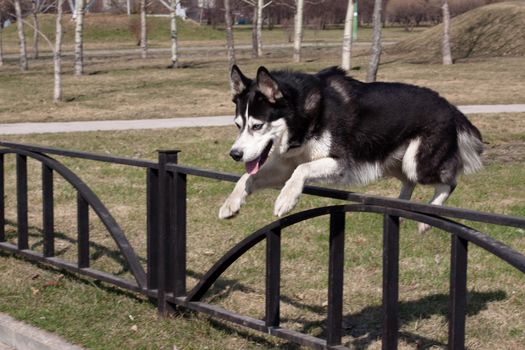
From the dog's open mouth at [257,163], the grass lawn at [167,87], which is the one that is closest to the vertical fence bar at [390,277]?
the dog's open mouth at [257,163]

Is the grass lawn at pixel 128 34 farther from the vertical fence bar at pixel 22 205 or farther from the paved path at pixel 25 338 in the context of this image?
the paved path at pixel 25 338

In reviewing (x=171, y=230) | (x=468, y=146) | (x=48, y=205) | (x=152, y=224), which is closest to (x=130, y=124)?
(x=48, y=205)

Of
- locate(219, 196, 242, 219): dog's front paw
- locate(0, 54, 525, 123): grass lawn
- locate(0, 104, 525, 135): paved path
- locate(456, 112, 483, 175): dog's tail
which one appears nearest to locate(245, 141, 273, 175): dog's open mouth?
locate(219, 196, 242, 219): dog's front paw

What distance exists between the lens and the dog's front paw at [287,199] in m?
4.39

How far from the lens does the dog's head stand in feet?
15.0

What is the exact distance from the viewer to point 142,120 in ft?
53.0

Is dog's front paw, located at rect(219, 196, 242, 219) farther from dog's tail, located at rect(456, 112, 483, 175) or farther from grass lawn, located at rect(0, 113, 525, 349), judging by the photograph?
dog's tail, located at rect(456, 112, 483, 175)

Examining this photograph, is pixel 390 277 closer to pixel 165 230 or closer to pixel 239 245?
pixel 239 245

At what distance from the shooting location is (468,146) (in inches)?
227

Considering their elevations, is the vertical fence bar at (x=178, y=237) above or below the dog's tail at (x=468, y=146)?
below

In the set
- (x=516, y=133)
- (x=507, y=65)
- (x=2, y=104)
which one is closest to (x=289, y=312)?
(x=516, y=133)

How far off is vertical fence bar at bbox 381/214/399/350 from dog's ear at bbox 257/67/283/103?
1.02 metres

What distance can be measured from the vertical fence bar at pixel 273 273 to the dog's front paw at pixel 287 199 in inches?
10.0

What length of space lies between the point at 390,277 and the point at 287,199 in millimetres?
691
